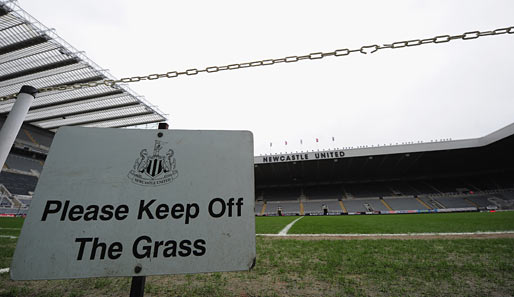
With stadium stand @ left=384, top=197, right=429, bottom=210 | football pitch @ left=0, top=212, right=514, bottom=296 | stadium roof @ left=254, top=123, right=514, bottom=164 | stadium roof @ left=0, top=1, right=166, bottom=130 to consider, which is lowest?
football pitch @ left=0, top=212, right=514, bottom=296

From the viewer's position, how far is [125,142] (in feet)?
4.64

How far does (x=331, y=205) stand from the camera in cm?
2844

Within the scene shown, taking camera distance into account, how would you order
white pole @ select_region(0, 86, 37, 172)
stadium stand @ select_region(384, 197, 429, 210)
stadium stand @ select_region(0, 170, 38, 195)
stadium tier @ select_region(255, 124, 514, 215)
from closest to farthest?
1. white pole @ select_region(0, 86, 37, 172)
2. stadium stand @ select_region(0, 170, 38, 195)
3. stadium tier @ select_region(255, 124, 514, 215)
4. stadium stand @ select_region(384, 197, 429, 210)

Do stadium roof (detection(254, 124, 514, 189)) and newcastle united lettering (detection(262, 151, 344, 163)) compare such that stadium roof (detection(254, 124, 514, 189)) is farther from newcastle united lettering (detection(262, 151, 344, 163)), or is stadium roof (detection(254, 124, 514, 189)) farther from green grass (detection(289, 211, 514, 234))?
green grass (detection(289, 211, 514, 234))

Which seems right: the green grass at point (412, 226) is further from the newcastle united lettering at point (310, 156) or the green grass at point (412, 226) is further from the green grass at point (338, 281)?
the newcastle united lettering at point (310, 156)

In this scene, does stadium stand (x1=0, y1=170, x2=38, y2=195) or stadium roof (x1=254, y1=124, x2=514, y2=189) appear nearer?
stadium stand (x1=0, y1=170, x2=38, y2=195)

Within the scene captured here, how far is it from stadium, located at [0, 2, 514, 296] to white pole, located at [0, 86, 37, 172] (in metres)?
1.74

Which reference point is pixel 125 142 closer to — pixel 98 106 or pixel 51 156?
pixel 51 156

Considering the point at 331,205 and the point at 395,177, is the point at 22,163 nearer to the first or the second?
the point at 331,205

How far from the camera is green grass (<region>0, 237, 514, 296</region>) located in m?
2.15

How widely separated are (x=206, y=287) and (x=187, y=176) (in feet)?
5.57

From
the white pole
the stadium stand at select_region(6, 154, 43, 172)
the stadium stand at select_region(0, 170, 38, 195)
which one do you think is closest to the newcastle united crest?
the white pole

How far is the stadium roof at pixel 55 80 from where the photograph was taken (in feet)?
46.1

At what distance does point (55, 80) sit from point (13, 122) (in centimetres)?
2240
